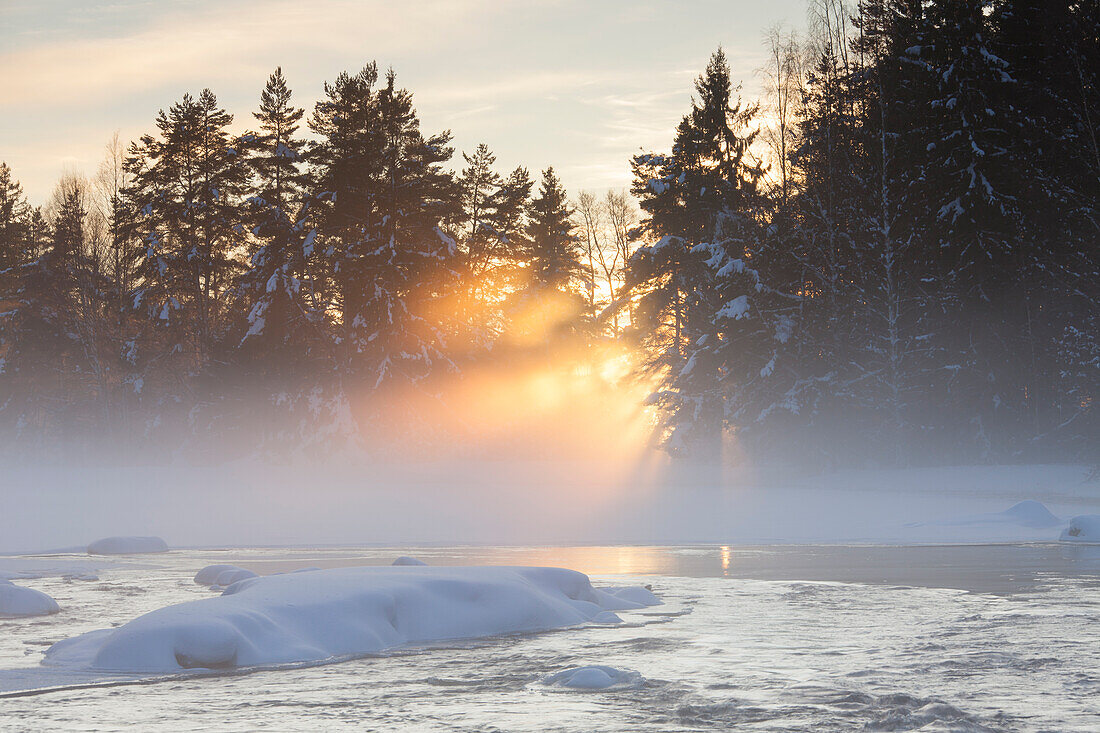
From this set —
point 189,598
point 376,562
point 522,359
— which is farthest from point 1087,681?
point 522,359

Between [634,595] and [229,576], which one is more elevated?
[229,576]

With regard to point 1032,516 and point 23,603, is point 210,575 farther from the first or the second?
point 1032,516

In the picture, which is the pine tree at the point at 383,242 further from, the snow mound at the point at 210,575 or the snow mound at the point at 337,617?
the snow mound at the point at 337,617

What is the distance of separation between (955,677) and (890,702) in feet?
3.27

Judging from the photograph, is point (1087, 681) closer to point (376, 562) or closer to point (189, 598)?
point (189, 598)

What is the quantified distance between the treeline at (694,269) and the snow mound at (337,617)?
23.2m

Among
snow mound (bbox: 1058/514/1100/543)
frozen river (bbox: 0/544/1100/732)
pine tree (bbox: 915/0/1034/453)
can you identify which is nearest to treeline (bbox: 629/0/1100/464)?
pine tree (bbox: 915/0/1034/453)

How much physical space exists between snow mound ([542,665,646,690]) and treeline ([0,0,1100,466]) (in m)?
25.8

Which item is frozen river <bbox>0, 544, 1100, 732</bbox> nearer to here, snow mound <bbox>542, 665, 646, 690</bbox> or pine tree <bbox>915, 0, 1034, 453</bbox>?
snow mound <bbox>542, 665, 646, 690</bbox>

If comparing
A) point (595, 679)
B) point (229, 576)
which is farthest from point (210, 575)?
point (595, 679)

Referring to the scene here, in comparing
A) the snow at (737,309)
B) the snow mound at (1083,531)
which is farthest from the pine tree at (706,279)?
the snow mound at (1083,531)

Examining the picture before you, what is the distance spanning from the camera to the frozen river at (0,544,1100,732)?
6207 millimetres

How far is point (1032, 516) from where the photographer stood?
2078cm

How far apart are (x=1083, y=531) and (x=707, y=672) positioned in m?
13.3
